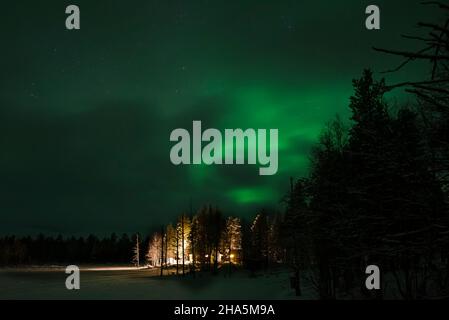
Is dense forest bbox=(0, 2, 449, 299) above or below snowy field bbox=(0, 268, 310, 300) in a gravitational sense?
above

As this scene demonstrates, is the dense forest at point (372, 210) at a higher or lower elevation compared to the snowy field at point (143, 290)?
higher

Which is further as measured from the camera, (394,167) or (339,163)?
(339,163)

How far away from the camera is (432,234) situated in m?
3.08

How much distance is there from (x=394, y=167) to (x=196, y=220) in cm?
7933

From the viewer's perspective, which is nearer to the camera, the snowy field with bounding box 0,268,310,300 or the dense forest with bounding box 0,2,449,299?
the dense forest with bounding box 0,2,449,299

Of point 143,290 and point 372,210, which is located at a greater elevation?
point 372,210

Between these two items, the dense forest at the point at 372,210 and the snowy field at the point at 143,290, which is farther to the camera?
the snowy field at the point at 143,290

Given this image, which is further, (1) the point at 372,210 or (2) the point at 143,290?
(2) the point at 143,290

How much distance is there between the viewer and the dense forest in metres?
3.04

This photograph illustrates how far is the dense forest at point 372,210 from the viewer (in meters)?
3.04

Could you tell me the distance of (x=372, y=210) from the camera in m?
5.01
